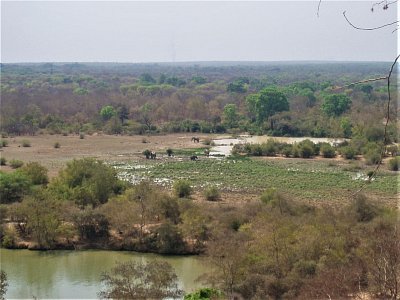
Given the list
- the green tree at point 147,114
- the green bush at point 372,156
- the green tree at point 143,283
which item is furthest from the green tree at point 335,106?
the green tree at point 143,283

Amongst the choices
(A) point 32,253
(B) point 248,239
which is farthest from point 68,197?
(B) point 248,239

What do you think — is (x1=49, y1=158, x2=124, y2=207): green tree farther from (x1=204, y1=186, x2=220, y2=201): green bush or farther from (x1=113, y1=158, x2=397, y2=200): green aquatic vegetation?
(x1=113, y1=158, x2=397, y2=200): green aquatic vegetation

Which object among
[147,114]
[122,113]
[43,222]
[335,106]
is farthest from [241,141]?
[43,222]

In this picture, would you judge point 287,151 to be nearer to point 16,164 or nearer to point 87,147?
point 87,147

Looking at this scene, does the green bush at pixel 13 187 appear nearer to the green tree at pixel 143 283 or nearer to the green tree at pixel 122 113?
the green tree at pixel 143 283

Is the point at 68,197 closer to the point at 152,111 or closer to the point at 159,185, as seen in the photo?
the point at 159,185
